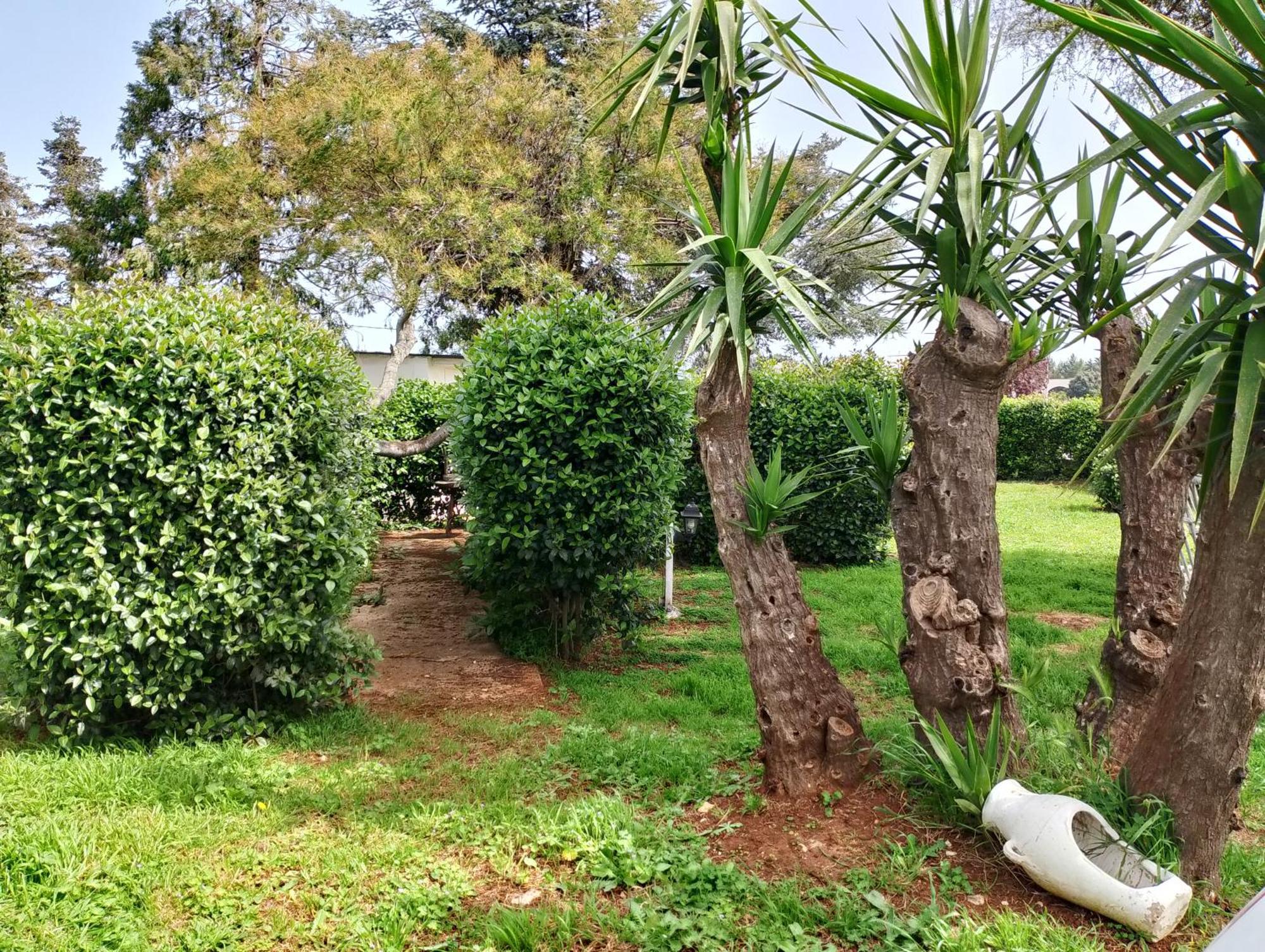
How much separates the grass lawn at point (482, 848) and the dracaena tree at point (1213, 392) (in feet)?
0.87

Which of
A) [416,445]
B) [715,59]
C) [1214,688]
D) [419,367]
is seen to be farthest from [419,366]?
[1214,688]

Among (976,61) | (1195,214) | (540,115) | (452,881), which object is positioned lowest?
(452,881)

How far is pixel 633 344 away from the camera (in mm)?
5430

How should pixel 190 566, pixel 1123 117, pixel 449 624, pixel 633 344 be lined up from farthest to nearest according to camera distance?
1. pixel 449 624
2. pixel 633 344
3. pixel 190 566
4. pixel 1123 117

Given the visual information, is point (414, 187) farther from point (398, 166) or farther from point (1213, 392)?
point (1213, 392)

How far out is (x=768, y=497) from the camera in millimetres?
3289

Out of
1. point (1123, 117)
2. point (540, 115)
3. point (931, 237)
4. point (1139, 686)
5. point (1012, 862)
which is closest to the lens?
point (1123, 117)

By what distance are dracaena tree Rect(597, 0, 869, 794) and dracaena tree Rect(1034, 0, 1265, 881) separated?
113cm

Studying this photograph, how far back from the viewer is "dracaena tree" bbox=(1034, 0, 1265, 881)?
2.09 metres

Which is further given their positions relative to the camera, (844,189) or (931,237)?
(931,237)

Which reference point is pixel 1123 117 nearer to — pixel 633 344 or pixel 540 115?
pixel 633 344

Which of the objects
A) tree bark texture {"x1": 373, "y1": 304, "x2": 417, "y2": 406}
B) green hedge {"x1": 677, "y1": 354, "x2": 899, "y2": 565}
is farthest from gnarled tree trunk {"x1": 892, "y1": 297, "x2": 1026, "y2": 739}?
tree bark texture {"x1": 373, "y1": 304, "x2": 417, "y2": 406}

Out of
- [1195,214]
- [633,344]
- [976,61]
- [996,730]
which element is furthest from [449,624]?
[1195,214]

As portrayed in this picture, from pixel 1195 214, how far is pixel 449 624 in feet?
18.4
